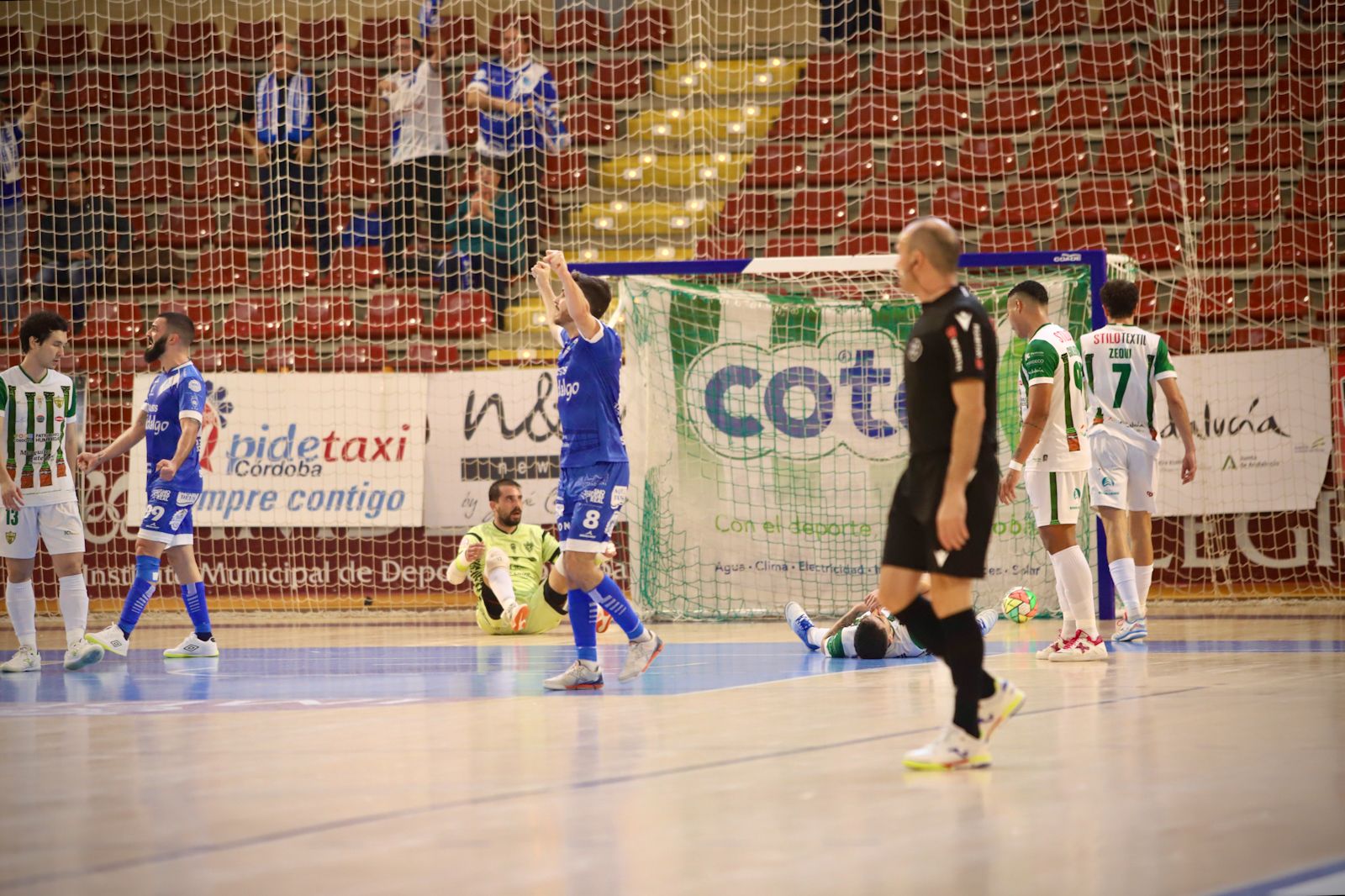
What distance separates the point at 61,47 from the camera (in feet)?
55.7

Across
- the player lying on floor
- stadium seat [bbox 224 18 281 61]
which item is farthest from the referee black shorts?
stadium seat [bbox 224 18 281 61]

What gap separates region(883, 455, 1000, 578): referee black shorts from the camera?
4371 mm

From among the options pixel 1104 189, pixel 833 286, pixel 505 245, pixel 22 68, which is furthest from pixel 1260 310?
pixel 22 68

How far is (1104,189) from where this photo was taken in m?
15.0

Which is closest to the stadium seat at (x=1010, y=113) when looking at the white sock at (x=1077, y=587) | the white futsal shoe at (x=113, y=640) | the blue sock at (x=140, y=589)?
the white sock at (x=1077, y=587)

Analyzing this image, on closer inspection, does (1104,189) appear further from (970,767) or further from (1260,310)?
(970,767)

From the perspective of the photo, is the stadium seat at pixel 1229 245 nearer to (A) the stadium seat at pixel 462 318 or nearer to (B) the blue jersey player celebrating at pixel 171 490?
(A) the stadium seat at pixel 462 318

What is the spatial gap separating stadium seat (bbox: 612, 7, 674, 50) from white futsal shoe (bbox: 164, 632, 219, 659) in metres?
9.92

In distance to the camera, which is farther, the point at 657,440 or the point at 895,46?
the point at 895,46

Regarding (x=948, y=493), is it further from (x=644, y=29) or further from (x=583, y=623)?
(x=644, y=29)

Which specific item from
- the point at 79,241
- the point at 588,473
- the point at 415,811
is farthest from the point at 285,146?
the point at 415,811

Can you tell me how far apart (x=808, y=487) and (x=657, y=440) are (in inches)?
52.9

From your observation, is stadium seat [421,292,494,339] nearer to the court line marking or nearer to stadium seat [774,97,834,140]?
stadium seat [774,97,834,140]

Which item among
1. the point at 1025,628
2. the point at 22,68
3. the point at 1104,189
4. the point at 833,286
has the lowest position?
the point at 1025,628
